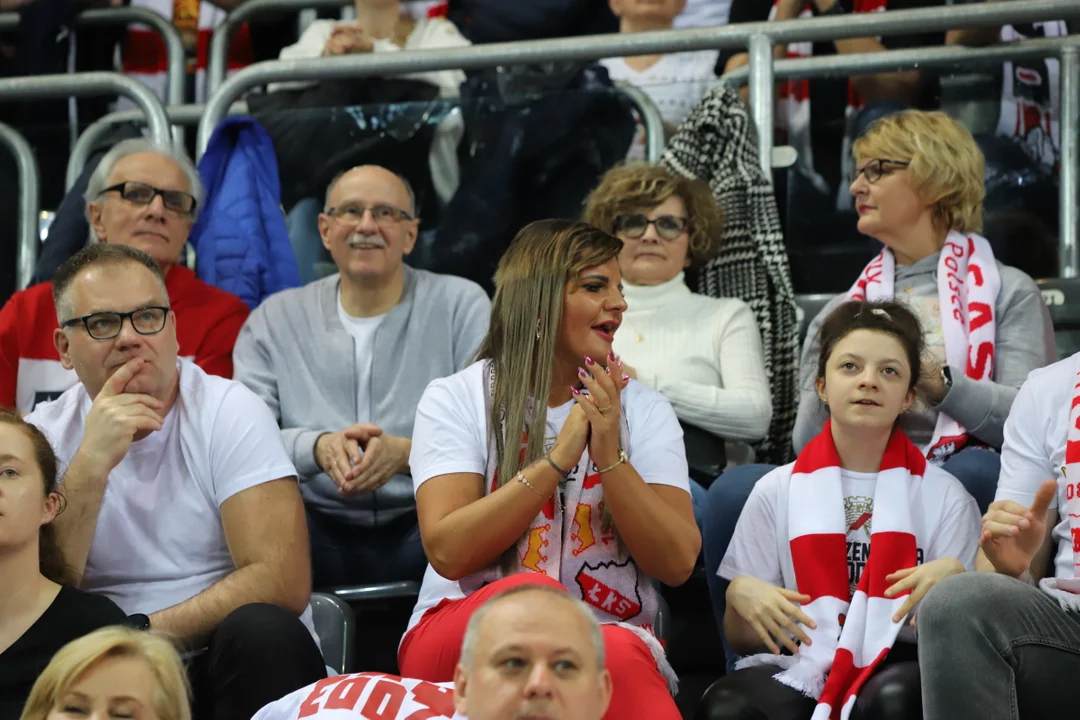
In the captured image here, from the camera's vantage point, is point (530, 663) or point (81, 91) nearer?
point (530, 663)

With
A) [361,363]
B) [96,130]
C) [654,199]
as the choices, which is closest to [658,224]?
[654,199]

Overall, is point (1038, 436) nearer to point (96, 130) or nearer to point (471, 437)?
point (471, 437)

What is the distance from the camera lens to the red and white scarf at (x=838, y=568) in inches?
98.7

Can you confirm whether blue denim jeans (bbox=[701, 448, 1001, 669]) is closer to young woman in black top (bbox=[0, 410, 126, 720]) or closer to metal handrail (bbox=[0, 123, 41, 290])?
young woman in black top (bbox=[0, 410, 126, 720])

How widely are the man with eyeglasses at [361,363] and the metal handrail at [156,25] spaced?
3.72ft

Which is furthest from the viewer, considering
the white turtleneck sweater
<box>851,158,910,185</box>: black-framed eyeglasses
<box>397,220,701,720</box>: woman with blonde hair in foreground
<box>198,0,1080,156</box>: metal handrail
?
<box>198,0,1080,156</box>: metal handrail

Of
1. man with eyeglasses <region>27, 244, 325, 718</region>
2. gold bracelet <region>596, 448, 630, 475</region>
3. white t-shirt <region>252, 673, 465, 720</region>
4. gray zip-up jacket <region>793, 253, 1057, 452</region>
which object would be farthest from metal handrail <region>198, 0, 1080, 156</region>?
white t-shirt <region>252, 673, 465, 720</region>

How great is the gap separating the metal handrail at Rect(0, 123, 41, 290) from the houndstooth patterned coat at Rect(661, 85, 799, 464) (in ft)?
5.77

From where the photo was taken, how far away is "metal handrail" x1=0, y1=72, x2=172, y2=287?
A: 408cm

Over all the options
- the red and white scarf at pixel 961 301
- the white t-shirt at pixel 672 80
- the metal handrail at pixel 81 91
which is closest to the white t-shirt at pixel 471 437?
the red and white scarf at pixel 961 301

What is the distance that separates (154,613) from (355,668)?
0.64 meters

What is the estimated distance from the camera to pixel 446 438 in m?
2.59

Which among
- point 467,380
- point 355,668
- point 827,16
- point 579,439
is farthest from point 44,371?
point 827,16

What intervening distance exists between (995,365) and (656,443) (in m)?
0.96
